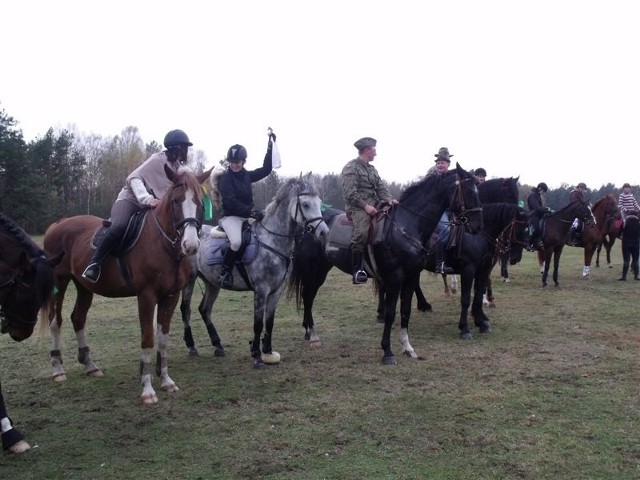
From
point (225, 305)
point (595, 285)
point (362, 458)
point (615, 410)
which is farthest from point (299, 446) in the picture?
point (595, 285)

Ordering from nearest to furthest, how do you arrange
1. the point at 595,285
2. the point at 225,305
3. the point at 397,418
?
the point at 397,418
the point at 225,305
the point at 595,285

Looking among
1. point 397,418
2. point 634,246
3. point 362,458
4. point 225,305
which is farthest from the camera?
point 634,246

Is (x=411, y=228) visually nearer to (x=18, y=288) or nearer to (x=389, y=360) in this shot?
(x=389, y=360)

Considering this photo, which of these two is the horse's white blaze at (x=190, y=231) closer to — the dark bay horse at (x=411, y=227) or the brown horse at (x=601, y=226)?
the dark bay horse at (x=411, y=227)

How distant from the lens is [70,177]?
4556 cm

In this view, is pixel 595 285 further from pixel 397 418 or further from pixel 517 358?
pixel 397 418

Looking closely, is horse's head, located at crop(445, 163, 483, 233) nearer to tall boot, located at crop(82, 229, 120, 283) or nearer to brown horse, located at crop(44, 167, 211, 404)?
brown horse, located at crop(44, 167, 211, 404)

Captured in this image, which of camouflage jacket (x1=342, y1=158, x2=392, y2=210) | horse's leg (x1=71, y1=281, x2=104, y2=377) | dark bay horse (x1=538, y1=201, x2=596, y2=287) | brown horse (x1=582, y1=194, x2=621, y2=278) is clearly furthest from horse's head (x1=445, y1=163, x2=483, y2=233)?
brown horse (x1=582, y1=194, x2=621, y2=278)

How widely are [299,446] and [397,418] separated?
3.65ft

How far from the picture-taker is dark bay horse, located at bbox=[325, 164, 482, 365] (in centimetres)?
707

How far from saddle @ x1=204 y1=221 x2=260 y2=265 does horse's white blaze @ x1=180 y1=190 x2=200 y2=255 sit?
1.53 m

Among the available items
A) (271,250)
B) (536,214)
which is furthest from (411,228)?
(536,214)

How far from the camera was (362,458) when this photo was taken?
4172 millimetres

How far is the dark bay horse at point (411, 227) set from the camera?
278 inches
